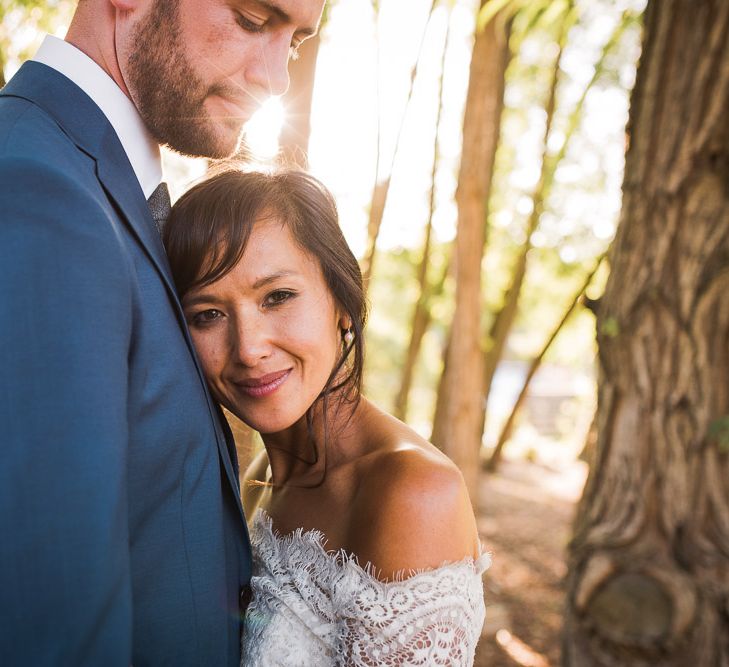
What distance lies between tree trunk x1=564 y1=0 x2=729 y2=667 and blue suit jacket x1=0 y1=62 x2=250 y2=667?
2.79 metres

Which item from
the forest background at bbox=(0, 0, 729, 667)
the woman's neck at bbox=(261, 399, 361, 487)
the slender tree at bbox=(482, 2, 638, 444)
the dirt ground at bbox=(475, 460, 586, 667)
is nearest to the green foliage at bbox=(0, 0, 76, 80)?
the forest background at bbox=(0, 0, 729, 667)

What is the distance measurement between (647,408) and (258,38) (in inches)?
109

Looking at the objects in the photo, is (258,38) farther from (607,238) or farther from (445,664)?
(607,238)

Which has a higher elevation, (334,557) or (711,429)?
(711,429)

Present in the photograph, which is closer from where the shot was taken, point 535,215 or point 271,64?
point 271,64

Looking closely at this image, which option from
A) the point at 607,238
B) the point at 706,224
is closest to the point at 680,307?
the point at 706,224

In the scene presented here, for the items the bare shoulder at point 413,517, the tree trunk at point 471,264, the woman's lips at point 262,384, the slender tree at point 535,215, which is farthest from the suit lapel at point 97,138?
the slender tree at point 535,215

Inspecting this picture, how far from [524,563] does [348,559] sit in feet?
25.7

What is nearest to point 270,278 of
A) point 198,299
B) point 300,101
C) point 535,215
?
point 198,299

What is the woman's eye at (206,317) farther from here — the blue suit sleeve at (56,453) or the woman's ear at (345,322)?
the blue suit sleeve at (56,453)

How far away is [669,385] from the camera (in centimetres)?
341

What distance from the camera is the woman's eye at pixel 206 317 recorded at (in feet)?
5.47

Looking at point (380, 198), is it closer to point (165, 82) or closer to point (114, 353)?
point (165, 82)

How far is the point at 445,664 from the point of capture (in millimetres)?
1436
